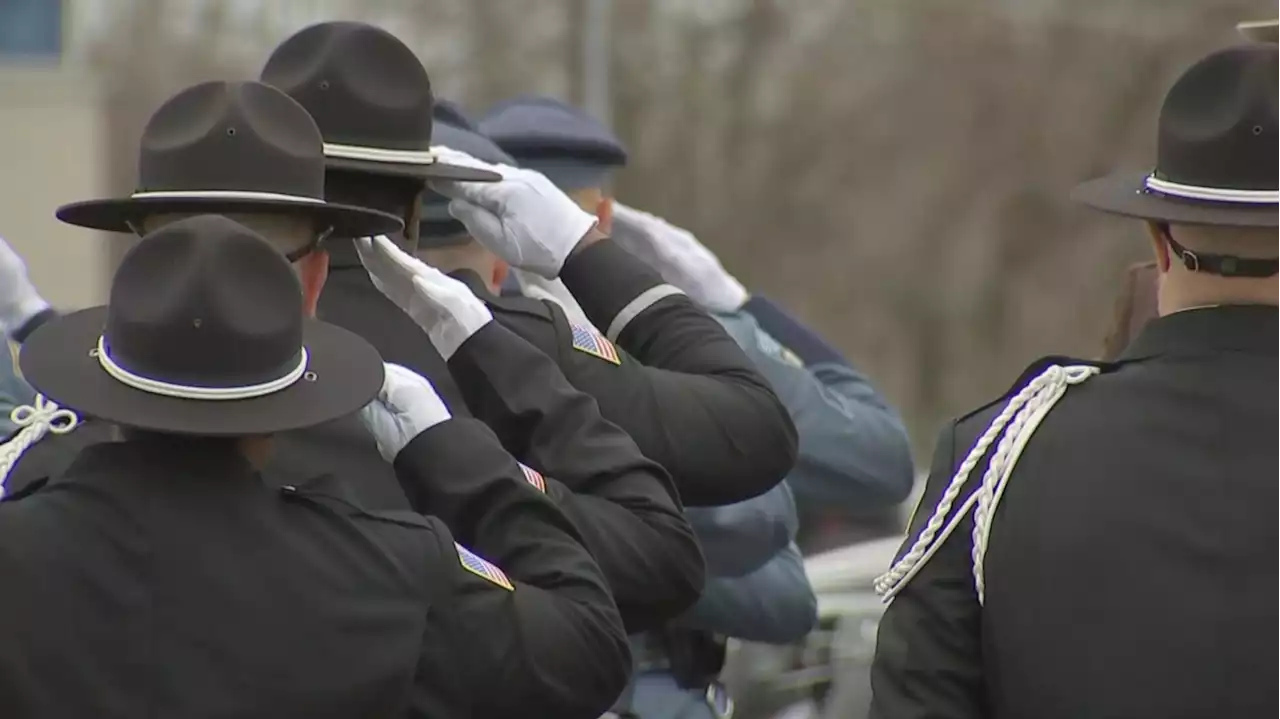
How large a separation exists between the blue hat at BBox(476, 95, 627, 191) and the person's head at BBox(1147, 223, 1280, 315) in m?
1.90

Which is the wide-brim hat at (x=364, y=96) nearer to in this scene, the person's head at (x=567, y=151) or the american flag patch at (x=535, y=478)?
the american flag patch at (x=535, y=478)

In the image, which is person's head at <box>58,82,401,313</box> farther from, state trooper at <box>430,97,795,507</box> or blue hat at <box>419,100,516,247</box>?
blue hat at <box>419,100,516,247</box>

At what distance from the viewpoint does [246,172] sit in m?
2.93

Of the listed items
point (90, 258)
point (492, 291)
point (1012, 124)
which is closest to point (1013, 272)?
point (1012, 124)

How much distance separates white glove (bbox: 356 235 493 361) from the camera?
315 cm

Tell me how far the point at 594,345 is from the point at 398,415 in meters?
0.71

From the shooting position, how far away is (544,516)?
291cm

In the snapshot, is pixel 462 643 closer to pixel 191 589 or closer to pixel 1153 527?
pixel 191 589

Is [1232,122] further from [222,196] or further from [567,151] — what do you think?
[567,151]

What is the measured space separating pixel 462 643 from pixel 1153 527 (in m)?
0.85

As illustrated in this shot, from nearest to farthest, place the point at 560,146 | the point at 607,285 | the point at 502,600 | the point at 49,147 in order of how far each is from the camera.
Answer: the point at 502,600 < the point at 607,285 < the point at 560,146 < the point at 49,147

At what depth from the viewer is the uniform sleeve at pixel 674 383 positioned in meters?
3.52

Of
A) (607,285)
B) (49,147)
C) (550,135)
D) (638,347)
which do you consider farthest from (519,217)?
(49,147)

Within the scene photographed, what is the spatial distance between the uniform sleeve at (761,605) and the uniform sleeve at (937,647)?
5.19 feet
